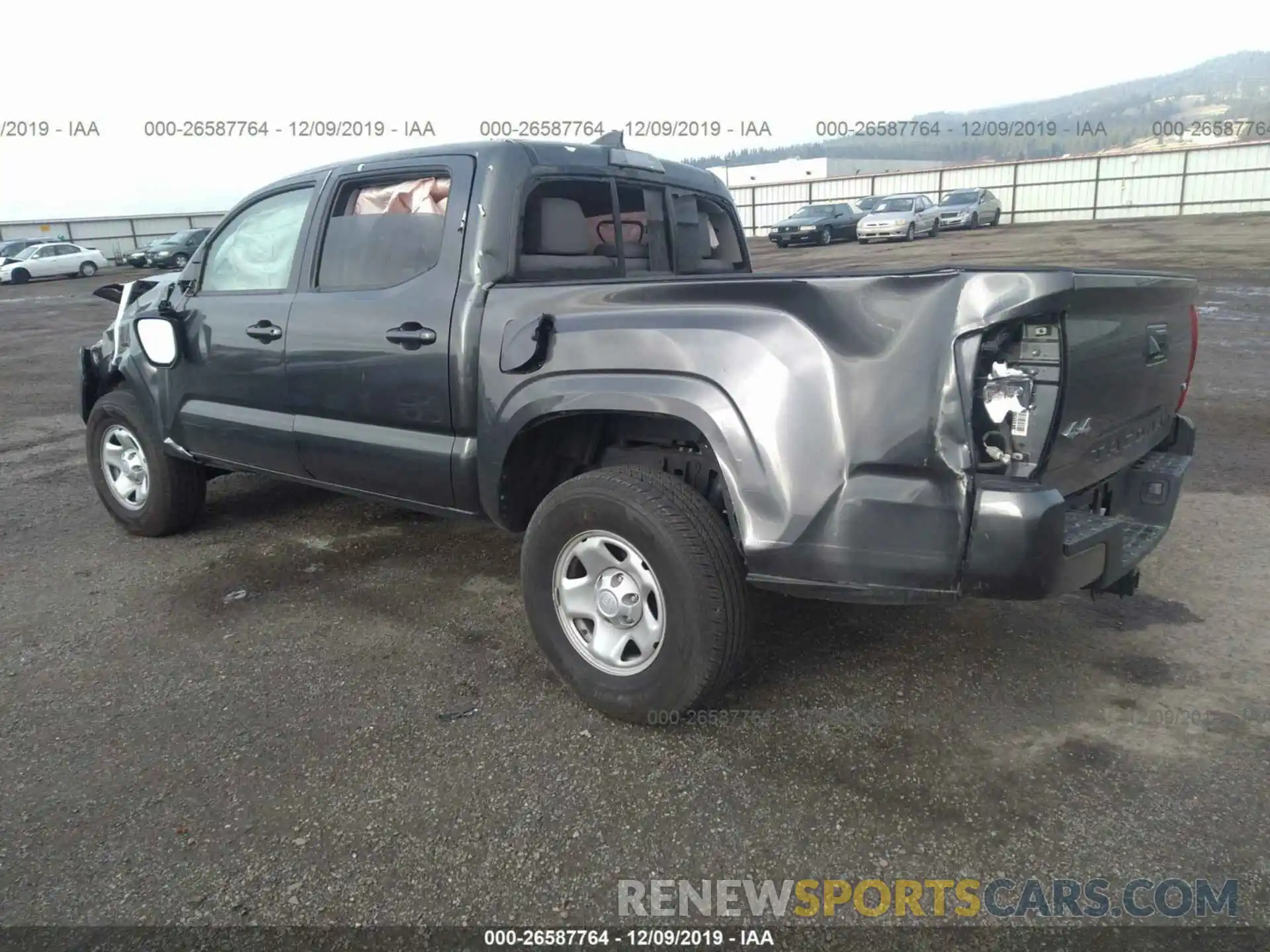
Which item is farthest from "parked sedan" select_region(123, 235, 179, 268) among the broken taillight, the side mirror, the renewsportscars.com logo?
the renewsportscars.com logo

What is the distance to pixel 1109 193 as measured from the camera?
37.5 meters

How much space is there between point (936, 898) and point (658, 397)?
1524mm

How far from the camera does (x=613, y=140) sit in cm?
408

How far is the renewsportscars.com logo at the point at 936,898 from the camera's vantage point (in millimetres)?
2178

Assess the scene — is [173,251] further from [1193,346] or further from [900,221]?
[1193,346]

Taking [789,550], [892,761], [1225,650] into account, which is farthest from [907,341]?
[1225,650]

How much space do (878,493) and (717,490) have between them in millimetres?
740

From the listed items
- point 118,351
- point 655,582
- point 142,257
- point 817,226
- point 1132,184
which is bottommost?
point 655,582

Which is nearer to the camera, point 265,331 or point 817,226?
point 265,331

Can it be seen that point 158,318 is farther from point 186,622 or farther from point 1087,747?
point 1087,747

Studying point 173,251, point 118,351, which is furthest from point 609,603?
point 173,251

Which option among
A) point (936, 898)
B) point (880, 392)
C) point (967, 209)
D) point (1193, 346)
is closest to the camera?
point (936, 898)

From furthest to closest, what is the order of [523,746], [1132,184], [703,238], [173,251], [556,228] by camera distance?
1. [1132,184]
2. [173,251]
3. [703,238]
4. [556,228]
5. [523,746]

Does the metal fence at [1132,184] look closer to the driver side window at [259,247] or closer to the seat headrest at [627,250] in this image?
the driver side window at [259,247]
